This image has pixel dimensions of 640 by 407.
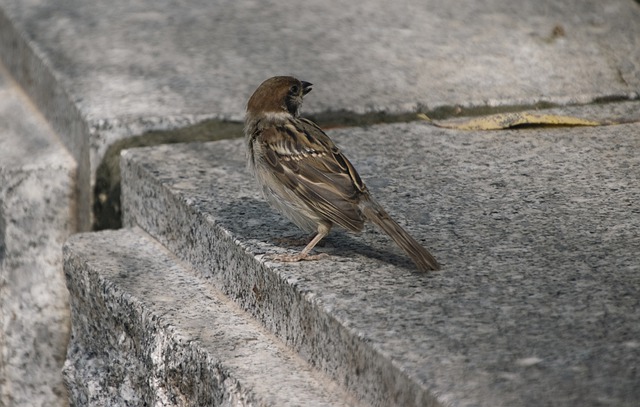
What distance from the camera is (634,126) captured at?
4270 mm

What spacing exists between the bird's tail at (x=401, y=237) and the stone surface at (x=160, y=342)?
1.41 ft

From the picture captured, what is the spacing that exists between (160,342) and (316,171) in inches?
27.9

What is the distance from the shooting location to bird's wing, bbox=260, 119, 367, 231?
3.19 m

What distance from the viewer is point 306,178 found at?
330 centimetres

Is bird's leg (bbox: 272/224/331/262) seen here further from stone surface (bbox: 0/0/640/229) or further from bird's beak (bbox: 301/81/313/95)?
stone surface (bbox: 0/0/640/229)

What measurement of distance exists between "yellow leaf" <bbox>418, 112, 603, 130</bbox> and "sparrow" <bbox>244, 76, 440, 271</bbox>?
95 cm

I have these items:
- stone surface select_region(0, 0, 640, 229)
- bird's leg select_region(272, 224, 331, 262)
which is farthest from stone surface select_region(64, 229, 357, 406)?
stone surface select_region(0, 0, 640, 229)

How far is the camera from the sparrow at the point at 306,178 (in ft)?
10.3

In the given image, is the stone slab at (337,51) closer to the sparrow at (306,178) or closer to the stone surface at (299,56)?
the stone surface at (299,56)

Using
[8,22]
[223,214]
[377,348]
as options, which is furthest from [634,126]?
[8,22]

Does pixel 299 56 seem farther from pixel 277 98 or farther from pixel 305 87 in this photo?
pixel 277 98

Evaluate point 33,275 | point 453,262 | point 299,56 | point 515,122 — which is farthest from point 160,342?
point 299,56

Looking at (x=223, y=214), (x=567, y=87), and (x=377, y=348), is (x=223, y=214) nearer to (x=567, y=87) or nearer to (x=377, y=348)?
(x=377, y=348)

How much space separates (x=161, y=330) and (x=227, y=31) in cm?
239
